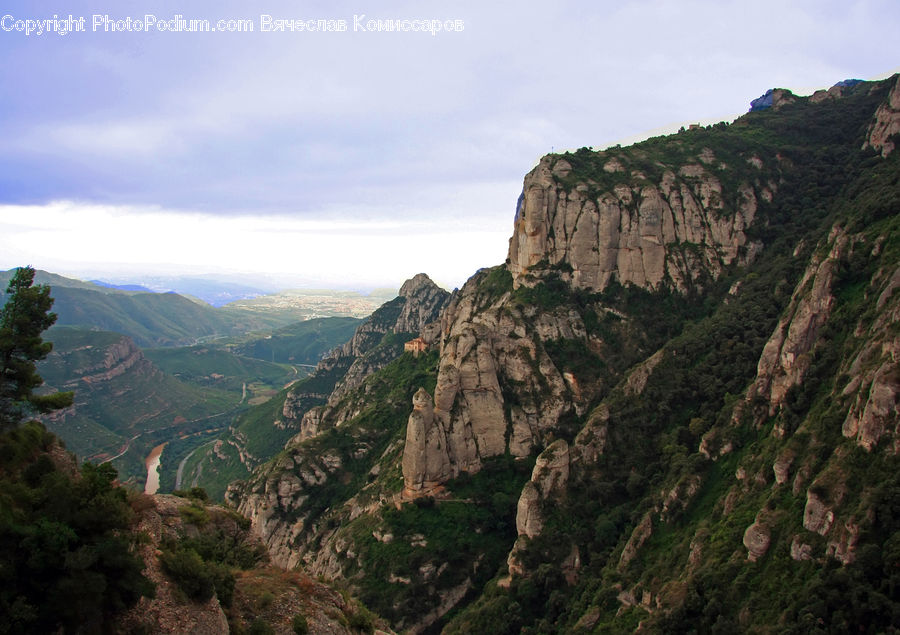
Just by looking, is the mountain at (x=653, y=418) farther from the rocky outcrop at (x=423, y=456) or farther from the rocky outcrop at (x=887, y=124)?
the rocky outcrop at (x=887, y=124)

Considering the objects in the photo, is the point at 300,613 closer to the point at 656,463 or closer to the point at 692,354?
the point at 656,463

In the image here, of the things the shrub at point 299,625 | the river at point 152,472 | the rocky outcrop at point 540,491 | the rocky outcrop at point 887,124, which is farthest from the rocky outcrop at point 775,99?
the river at point 152,472

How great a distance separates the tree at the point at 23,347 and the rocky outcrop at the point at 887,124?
11834 cm

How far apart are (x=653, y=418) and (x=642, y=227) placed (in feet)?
133

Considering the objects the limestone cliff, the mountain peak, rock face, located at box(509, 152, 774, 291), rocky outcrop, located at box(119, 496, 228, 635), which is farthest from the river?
rocky outcrop, located at box(119, 496, 228, 635)

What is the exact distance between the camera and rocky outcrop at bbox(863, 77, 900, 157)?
86562 mm

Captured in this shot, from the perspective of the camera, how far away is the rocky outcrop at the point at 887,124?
284 feet

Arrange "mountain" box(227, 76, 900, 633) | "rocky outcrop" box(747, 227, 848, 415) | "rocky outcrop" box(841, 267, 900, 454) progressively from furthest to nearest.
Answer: "rocky outcrop" box(747, 227, 848, 415)
"mountain" box(227, 76, 900, 633)
"rocky outcrop" box(841, 267, 900, 454)

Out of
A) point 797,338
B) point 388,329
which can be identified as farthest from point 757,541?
point 388,329

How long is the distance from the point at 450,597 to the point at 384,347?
102 m

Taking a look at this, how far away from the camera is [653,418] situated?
7488 cm

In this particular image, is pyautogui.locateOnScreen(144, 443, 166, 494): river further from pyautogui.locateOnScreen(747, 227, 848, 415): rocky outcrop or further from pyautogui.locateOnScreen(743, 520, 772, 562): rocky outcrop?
pyautogui.locateOnScreen(747, 227, 848, 415): rocky outcrop

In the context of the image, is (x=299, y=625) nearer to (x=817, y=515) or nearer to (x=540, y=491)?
(x=817, y=515)

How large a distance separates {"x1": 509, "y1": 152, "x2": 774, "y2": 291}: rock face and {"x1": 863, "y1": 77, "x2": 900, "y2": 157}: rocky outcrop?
57.8ft
